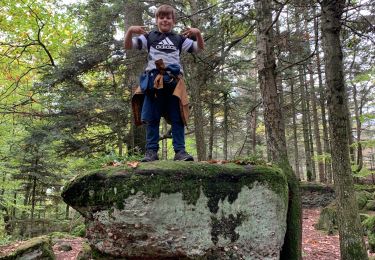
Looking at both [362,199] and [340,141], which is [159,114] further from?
[362,199]

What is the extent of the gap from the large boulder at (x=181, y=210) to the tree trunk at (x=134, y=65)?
5.84 metres

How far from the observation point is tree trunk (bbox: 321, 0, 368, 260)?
15.4ft

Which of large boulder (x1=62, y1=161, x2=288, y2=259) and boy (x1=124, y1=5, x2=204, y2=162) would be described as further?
boy (x1=124, y1=5, x2=204, y2=162)

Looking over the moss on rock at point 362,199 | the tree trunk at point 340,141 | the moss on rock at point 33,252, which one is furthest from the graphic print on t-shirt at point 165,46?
the moss on rock at point 362,199

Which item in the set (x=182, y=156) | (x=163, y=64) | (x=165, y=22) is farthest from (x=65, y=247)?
(x=165, y=22)

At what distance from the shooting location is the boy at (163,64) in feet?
13.4

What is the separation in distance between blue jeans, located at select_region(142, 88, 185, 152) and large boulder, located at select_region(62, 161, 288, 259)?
0.54 m

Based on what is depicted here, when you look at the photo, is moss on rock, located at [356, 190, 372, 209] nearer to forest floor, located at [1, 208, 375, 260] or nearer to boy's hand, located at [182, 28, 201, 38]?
forest floor, located at [1, 208, 375, 260]

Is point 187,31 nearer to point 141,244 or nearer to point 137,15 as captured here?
point 141,244

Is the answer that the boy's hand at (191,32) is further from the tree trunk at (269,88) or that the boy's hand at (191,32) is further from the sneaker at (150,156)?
the tree trunk at (269,88)

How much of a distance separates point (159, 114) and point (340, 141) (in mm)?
2698

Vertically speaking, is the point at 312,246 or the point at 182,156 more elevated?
the point at 182,156

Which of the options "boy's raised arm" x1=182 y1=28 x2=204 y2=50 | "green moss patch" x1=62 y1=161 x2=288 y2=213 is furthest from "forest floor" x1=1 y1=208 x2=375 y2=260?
"boy's raised arm" x1=182 y1=28 x2=204 y2=50

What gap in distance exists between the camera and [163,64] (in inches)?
158
